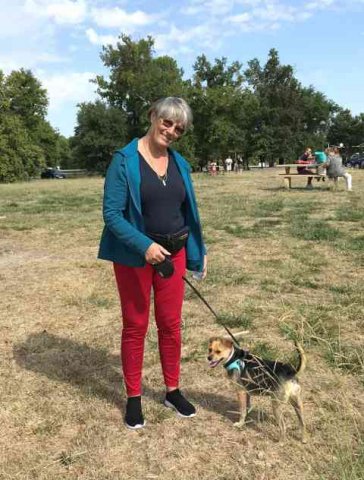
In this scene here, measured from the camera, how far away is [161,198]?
3.18 meters

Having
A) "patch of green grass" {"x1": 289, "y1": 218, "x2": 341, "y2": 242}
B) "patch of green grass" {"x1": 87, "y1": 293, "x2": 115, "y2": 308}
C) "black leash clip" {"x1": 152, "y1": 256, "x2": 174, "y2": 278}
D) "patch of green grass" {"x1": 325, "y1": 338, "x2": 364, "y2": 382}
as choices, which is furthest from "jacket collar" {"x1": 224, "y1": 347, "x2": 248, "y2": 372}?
"patch of green grass" {"x1": 289, "y1": 218, "x2": 341, "y2": 242}

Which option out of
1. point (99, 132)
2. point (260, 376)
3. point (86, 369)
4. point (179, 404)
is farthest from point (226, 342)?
point (99, 132)

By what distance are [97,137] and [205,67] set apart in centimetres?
1433

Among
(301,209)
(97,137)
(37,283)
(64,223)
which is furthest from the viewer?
(97,137)

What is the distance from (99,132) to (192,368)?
5184cm

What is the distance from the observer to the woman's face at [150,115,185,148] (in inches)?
123

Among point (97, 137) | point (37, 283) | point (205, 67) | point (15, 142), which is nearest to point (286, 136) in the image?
point (205, 67)

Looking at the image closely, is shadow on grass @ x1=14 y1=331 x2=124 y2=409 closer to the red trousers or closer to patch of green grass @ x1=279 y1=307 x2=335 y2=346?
the red trousers

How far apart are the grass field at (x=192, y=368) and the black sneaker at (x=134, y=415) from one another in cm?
7

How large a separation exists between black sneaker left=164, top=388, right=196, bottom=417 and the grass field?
52 mm

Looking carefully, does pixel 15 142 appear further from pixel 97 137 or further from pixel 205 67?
pixel 205 67

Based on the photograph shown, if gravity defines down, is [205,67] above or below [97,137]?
above

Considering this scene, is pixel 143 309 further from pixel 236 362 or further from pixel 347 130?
pixel 347 130

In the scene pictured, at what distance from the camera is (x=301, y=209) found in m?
13.3
